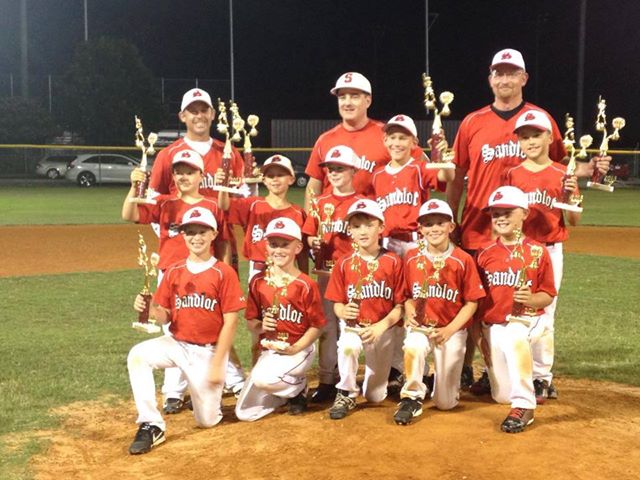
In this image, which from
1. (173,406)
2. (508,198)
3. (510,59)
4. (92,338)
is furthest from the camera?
(92,338)

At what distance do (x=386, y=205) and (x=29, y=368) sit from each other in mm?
3344

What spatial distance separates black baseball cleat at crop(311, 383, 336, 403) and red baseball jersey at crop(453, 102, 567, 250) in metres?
1.40

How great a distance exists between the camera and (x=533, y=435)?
4879 millimetres

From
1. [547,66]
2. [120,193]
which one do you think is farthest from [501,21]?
Answer: [120,193]

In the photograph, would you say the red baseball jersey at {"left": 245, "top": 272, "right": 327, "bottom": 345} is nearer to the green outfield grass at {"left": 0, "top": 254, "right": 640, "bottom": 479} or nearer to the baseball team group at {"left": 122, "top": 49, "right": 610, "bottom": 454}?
the baseball team group at {"left": 122, "top": 49, "right": 610, "bottom": 454}

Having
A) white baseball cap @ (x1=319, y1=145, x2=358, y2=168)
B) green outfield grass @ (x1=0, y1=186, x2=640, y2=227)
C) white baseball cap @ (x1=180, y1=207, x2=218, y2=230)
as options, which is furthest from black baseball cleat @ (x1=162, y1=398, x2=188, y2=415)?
green outfield grass @ (x1=0, y1=186, x2=640, y2=227)

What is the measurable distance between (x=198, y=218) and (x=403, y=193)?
57.4 inches

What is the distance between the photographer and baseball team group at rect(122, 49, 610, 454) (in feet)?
17.4

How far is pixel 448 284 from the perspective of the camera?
5422 mm

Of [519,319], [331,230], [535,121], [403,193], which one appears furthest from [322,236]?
[535,121]

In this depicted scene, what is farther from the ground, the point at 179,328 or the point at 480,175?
the point at 480,175

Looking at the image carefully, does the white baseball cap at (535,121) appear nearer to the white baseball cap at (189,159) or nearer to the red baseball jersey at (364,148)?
the red baseball jersey at (364,148)

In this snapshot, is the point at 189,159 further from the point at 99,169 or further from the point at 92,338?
the point at 99,169

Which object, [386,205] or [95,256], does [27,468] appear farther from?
[95,256]
